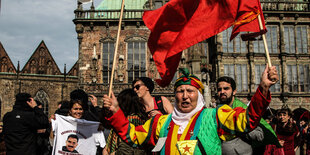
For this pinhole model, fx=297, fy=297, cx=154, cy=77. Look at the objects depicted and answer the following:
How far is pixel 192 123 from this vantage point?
3066mm

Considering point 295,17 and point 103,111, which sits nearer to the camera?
point 103,111

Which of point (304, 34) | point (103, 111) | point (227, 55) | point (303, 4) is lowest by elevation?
point (103, 111)

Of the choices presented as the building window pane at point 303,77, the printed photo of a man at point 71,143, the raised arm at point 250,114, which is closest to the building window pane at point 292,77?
the building window pane at point 303,77

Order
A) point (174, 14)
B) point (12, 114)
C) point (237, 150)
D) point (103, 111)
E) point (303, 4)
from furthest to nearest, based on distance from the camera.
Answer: point (303, 4) < point (12, 114) < point (174, 14) < point (237, 150) < point (103, 111)

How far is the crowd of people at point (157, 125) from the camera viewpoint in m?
2.87

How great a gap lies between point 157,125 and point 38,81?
112 ft

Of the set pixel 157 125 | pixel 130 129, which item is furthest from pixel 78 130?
pixel 157 125

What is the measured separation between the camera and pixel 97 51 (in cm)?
2652

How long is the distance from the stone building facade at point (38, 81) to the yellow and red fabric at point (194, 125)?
31.6m

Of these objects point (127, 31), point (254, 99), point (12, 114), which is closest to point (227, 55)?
point (127, 31)

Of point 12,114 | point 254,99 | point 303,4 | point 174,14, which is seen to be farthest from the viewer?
point 303,4

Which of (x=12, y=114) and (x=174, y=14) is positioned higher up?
(x=174, y=14)

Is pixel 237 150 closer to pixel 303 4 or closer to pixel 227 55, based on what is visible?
pixel 227 55

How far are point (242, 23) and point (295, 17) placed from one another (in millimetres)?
26597
